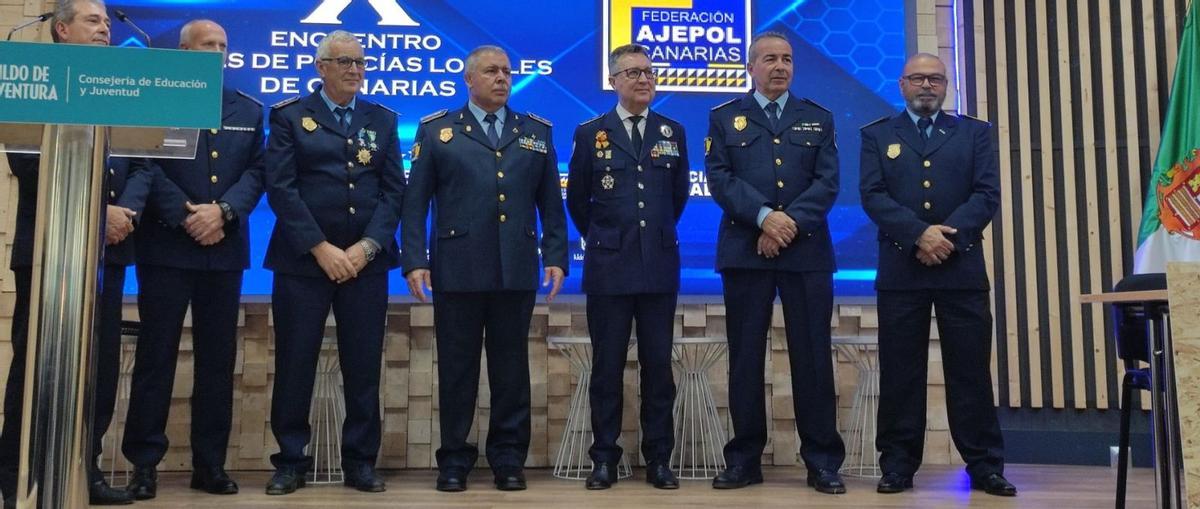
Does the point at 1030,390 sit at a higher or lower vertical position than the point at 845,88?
lower

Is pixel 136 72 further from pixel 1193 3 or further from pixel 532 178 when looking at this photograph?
pixel 1193 3

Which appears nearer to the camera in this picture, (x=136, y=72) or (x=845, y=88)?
(x=136, y=72)

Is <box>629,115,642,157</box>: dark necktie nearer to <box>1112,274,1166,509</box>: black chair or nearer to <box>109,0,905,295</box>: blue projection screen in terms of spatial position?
<box>109,0,905,295</box>: blue projection screen

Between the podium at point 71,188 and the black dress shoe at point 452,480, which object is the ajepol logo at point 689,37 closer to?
the black dress shoe at point 452,480

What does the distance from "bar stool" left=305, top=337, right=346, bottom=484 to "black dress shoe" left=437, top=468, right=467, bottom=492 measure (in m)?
0.67

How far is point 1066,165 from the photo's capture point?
16.7ft

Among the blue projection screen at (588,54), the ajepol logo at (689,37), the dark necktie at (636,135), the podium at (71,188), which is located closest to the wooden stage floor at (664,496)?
the blue projection screen at (588,54)

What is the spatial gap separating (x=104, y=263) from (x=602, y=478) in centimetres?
183

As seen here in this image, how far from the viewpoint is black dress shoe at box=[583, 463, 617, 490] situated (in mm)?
3744

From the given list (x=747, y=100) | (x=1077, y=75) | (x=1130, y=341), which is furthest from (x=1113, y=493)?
(x=1077, y=75)

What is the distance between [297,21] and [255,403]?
70.5 inches

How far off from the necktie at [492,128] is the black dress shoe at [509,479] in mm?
1228

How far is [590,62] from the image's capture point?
16.1 ft

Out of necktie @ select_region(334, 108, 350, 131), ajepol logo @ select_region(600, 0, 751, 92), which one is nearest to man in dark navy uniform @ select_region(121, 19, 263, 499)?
necktie @ select_region(334, 108, 350, 131)
